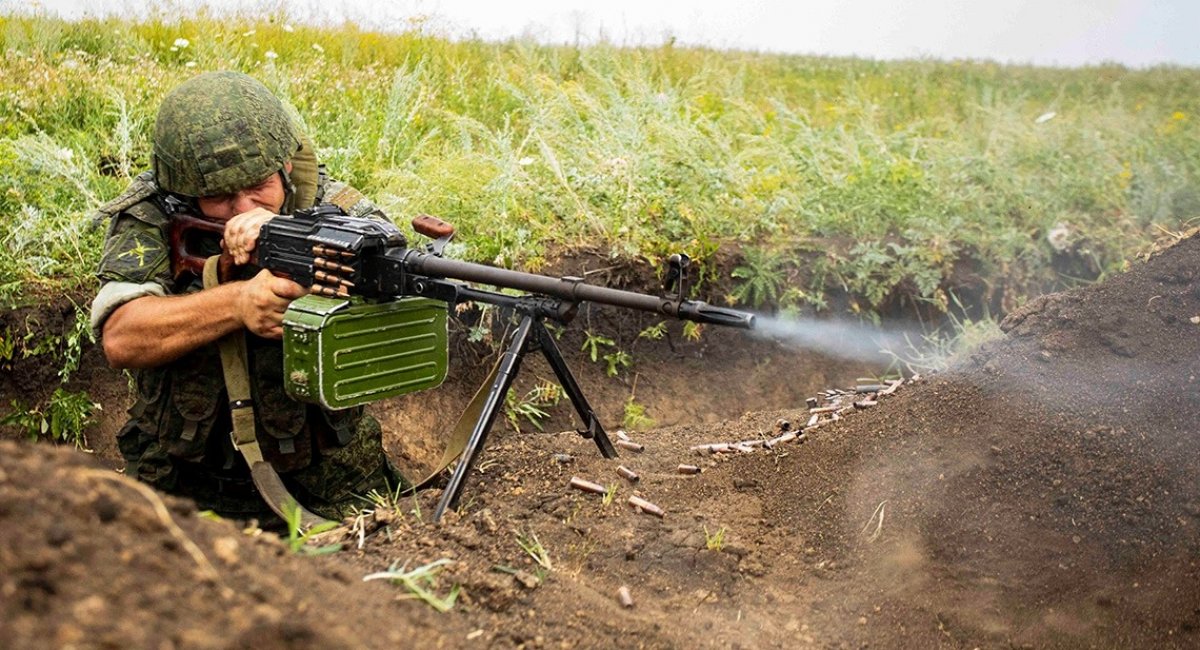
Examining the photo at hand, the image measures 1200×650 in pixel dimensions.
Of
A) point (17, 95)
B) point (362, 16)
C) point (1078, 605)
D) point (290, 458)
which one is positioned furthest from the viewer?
point (362, 16)

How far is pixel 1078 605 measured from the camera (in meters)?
3.71

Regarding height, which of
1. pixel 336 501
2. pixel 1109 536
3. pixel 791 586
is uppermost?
pixel 1109 536

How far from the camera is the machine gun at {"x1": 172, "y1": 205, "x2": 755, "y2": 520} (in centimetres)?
390

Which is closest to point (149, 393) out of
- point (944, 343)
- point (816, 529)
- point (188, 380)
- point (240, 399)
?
point (188, 380)

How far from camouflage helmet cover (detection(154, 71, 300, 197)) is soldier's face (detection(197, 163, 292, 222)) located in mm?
66

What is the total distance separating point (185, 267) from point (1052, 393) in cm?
341

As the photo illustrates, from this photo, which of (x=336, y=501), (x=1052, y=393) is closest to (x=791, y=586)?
(x=1052, y=393)

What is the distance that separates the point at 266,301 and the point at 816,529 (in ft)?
7.10

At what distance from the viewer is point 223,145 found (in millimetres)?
4418

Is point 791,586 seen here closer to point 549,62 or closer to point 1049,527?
point 1049,527

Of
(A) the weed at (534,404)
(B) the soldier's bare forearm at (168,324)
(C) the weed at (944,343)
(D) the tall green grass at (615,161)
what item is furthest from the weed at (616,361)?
(B) the soldier's bare forearm at (168,324)

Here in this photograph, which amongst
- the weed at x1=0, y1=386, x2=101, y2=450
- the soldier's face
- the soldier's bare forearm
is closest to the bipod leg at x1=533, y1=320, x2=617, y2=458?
the soldier's bare forearm

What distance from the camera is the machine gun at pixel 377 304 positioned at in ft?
12.8

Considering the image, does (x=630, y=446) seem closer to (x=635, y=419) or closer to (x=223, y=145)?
(x=635, y=419)
